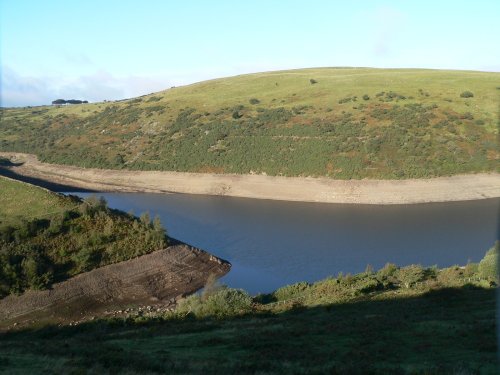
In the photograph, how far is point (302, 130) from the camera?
92.2m

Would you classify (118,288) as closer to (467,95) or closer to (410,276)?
(410,276)

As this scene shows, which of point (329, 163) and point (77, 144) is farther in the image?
point (77, 144)

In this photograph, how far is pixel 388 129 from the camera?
281ft

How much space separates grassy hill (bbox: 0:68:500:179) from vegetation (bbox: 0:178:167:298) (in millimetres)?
42369

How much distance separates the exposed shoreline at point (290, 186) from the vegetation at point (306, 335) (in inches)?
1534

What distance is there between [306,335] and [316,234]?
35065mm

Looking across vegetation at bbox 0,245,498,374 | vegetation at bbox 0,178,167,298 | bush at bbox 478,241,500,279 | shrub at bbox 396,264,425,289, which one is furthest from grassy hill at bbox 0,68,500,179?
vegetation at bbox 0,245,498,374

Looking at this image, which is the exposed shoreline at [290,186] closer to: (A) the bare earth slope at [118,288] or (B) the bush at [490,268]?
(A) the bare earth slope at [118,288]

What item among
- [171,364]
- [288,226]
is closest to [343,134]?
[288,226]

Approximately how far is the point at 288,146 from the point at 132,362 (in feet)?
248

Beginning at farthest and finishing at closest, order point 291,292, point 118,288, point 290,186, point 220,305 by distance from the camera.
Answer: point 290,186, point 118,288, point 291,292, point 220,305

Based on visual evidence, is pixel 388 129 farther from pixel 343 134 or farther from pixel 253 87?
pixel 253 87

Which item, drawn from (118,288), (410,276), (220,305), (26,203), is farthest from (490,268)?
(26,203)

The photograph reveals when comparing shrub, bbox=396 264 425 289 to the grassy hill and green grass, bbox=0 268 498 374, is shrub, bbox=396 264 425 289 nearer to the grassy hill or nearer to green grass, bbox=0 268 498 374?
green grass, bbox=0 268 498 374
